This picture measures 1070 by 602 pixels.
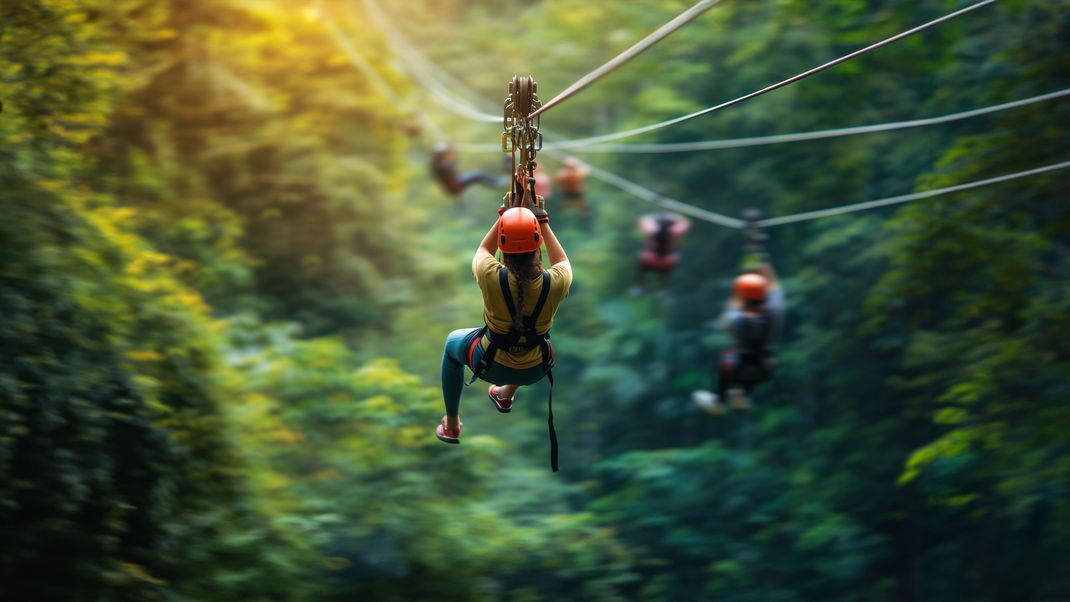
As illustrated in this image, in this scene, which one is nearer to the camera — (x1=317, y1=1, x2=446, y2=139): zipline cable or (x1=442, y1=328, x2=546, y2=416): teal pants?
(x1=442, y1=328, x2=546, y2=416): teal pants

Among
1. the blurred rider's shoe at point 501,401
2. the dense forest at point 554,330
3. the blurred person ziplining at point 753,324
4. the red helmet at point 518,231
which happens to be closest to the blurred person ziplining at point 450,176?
the dense forest at point 554,330

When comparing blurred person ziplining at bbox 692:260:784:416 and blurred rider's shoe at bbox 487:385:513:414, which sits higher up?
blurred person ziplining at bbox 692:260:784:416

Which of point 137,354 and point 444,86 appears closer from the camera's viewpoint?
point 137,354

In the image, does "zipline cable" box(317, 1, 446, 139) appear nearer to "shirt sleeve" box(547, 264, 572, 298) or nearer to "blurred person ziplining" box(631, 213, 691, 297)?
"blurred person ziplining" box(631, 213, 691, 297)

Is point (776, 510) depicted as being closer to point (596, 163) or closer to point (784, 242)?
point (784, 242)

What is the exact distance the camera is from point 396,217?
11742 millimetres

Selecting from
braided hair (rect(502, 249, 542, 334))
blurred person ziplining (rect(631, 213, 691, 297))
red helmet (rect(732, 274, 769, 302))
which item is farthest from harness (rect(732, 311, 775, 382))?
braided hair (rect(502, 249, 542, 334))

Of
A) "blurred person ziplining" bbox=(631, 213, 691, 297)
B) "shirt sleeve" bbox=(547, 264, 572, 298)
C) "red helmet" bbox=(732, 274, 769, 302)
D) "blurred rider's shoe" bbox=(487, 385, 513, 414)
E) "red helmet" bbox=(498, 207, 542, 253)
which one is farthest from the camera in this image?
"blurred person ziplining" bbox=(631, 213, 691, 297)

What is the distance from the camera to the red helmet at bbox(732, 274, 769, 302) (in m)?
7.09

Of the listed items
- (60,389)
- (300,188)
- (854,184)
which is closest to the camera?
(60,389)

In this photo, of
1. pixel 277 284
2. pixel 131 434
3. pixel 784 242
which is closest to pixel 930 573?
pixel 784 242

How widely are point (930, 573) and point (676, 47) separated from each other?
276 inches

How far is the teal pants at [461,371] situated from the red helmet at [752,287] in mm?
3439

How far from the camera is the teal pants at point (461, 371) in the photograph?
150 inches
